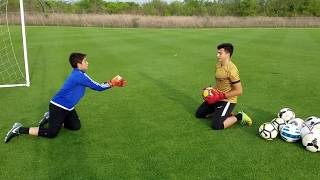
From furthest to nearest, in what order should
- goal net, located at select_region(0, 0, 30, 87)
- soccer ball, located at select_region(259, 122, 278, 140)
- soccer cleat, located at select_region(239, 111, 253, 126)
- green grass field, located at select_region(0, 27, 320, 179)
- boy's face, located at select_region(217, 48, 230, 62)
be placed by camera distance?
goal net, located at select_region(0, 0, 30, 87)
soccer cleat, located at select_region(239, 111, 253, 126)
boy's face, located at select_region(217, 48, 230, 62)
soccer ball, located at select_region(259, 122, 278, 140)
green grass field, located at select_region(0, 27, 320, 179)

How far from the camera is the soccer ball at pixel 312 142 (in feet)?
22.0

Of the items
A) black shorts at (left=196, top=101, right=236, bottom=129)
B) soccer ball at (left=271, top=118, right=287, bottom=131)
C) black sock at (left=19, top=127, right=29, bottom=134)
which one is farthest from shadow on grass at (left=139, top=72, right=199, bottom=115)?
black sock at (left=19, top=127, right=29, bottom=134)

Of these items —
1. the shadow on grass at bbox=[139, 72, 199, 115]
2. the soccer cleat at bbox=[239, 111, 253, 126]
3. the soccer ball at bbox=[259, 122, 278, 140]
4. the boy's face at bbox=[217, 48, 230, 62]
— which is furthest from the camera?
the shadow on grass at bbox=[139, 72, 199, 115]

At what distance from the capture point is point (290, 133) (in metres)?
7.14

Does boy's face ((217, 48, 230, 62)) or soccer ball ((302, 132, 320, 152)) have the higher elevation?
boy's face ((217, 48, 230, 62))

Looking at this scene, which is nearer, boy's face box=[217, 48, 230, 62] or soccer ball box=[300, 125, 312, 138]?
soccer ball box=[300, 125, 312, 138]

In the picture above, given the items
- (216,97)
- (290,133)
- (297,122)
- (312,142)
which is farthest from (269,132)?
(216,97)

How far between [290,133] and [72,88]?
385 centimetres

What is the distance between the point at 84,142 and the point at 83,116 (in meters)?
1.71

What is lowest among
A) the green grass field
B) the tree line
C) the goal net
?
the green grass field

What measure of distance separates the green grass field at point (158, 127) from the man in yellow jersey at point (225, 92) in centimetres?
22

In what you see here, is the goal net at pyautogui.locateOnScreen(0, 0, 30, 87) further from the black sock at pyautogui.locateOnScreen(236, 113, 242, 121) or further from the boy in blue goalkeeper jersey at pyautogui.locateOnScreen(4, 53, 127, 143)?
the black sock at pyautogui.locateOnScreen(236, 113, 242, 121)

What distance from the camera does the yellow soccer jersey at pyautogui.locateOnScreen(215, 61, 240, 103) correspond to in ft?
25.9

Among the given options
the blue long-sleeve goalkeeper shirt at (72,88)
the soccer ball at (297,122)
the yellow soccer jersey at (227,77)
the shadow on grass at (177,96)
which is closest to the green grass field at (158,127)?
the shadow on grass at (177,96)
